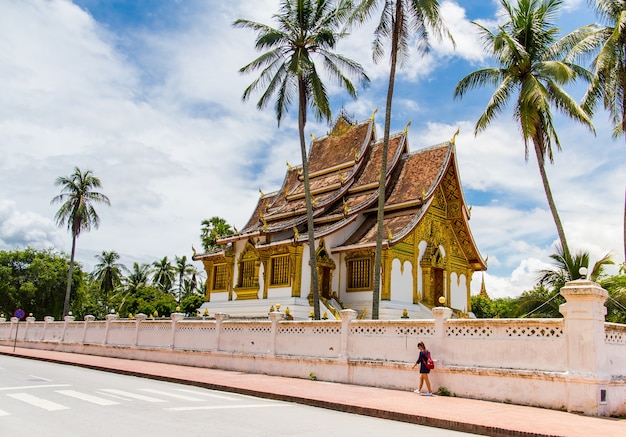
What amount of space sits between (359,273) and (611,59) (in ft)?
39.2

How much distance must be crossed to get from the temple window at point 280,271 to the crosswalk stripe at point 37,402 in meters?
14.1

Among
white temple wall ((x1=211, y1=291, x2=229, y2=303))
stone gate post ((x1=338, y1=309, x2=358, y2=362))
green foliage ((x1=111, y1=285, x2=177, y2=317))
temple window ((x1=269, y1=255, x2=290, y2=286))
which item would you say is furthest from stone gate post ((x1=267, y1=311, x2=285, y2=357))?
green foliage ((x1=111, y1=285, x2=177, y2=317))

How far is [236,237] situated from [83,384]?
14.3 meters

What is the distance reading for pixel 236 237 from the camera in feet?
87.2

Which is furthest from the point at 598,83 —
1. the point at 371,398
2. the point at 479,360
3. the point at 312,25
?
the point at 371,398

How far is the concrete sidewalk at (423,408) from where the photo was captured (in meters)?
8.03

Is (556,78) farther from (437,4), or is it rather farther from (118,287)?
(118,287)

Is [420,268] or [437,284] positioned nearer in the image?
[420,268]

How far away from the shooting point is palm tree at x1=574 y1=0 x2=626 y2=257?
16.1 meters

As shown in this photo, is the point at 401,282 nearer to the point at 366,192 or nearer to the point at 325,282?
the point at 325,282

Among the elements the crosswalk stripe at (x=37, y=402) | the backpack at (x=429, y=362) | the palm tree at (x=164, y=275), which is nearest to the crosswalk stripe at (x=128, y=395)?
the crosswalk stripe at (x=37, y=402)

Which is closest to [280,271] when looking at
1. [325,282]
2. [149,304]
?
[325,282]

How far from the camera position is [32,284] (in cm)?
4169

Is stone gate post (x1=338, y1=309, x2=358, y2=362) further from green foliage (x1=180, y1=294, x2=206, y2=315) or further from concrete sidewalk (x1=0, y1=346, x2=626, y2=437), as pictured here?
green foliage (x1=180, y1=294, x2=206, y2=315)
